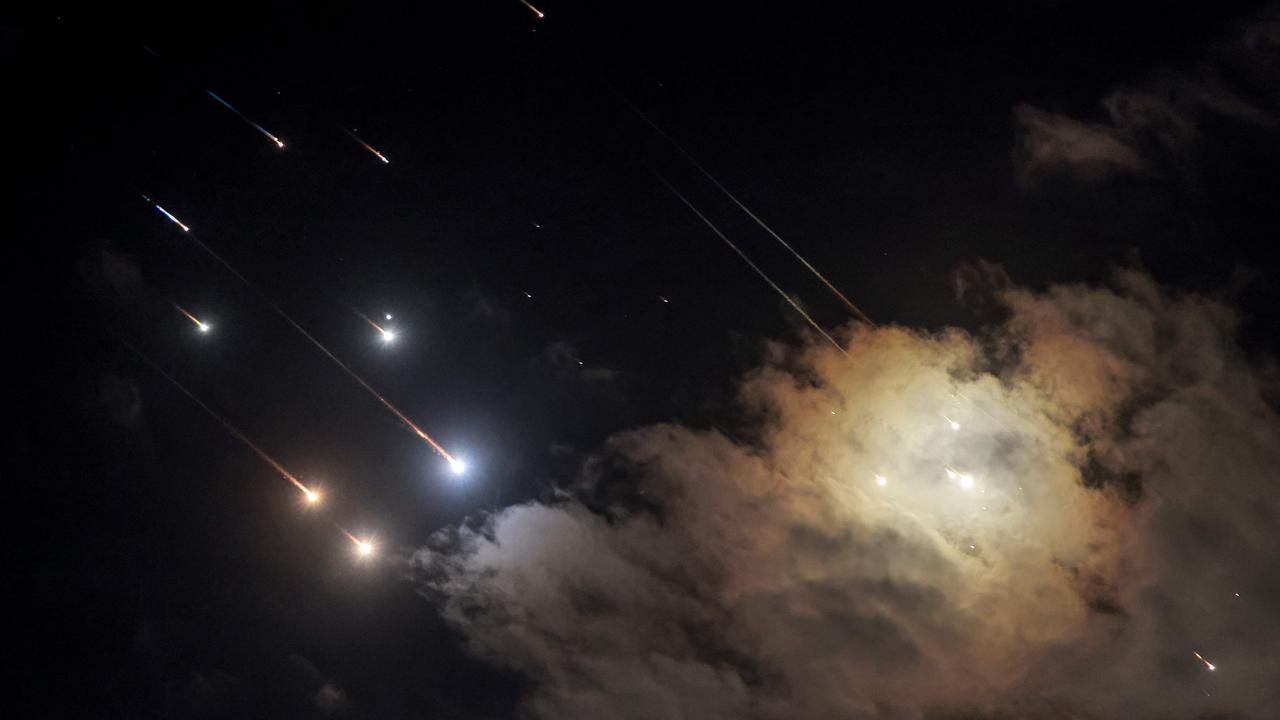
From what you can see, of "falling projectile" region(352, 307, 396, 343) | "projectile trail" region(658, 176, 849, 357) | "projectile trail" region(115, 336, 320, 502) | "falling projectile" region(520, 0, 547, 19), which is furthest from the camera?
"projectile trail" region(115, 336, 320, 502)

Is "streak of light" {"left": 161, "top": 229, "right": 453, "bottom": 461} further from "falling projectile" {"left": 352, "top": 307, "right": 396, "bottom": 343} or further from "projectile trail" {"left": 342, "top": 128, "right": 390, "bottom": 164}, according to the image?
"projectile trail" {"left": 342, "top": 128, "right": 390, "bottom": 164}

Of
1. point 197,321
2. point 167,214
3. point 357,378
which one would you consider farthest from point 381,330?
point 167,214

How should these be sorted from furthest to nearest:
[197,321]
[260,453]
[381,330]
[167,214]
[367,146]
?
[260,453] < [197,321] < [381,330] < [167,214] < [367,146]

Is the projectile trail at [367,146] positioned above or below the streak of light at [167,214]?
above

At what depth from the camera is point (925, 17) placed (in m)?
4.23

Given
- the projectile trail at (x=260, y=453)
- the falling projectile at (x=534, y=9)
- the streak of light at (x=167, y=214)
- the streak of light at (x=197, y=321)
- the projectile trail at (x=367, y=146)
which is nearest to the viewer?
the falling projectile at (x=534, y=9)

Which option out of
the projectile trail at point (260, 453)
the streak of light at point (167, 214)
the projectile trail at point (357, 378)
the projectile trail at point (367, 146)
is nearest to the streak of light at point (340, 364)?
the projectile trail at point (357, 378)

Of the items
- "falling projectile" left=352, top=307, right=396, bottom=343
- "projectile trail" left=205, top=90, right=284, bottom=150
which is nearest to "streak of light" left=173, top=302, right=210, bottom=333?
"falling projectile" left=352, top=307, right=396, bottom=343

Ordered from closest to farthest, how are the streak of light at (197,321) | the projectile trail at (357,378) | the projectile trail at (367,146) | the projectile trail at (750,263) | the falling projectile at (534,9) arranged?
the falling projectile at (534,9) < the projectile trail at (750,263) < the projectile trail at (367,146) < the projectile trail at (357,378) < the streak of light at (197,321)

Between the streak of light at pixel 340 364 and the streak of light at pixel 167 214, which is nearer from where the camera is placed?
the streak of light at pixel 167 214

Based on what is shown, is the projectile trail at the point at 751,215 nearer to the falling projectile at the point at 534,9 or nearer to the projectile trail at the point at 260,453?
the falling projectile at the point at 534,9

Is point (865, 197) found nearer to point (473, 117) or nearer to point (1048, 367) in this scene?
point (1048, 367)

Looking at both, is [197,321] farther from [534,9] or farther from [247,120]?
[534,9]

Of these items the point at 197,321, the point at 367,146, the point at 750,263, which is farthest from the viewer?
the point at 197,321
